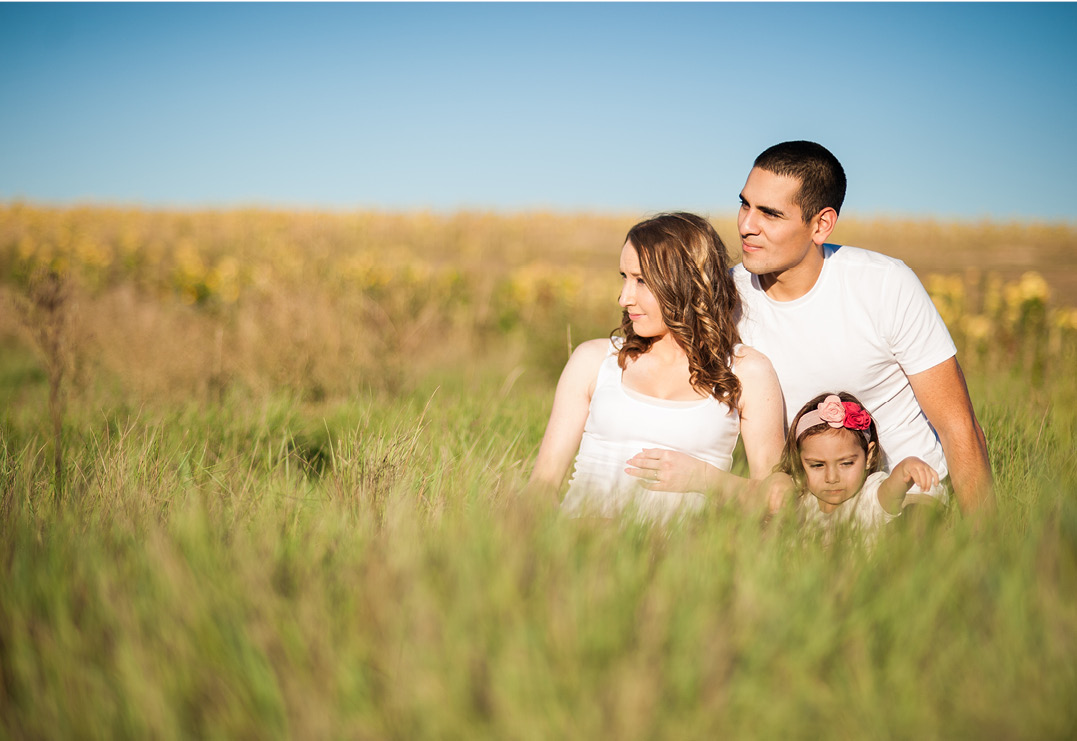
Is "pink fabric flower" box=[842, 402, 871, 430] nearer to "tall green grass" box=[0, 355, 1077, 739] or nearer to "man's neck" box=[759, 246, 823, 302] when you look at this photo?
"man's neck" box=[759, 246, 823, 302]

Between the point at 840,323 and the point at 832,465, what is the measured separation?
23.9 inches

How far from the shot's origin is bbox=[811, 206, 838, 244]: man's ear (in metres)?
2.82

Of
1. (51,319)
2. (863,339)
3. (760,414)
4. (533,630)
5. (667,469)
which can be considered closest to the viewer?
(533,630)

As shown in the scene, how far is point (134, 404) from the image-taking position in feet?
12.0

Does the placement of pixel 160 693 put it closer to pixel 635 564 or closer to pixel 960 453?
pixel 635 564

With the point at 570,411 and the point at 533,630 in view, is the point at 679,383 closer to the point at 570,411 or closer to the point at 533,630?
the point at 570,411

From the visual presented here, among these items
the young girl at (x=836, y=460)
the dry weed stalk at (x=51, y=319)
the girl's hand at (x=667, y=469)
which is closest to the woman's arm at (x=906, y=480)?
the young girl at (x=836, y=460)

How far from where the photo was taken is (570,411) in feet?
8.82

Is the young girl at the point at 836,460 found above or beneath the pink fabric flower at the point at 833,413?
beneath

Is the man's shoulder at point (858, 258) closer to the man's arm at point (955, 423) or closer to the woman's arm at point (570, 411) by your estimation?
the man's arm at point (955, 423)

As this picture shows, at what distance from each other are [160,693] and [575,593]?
0.71 metres

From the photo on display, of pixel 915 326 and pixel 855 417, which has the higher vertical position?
pixel 915 326

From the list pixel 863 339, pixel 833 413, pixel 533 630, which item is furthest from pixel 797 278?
pixel 533 630

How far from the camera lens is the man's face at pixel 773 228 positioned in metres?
2.75
